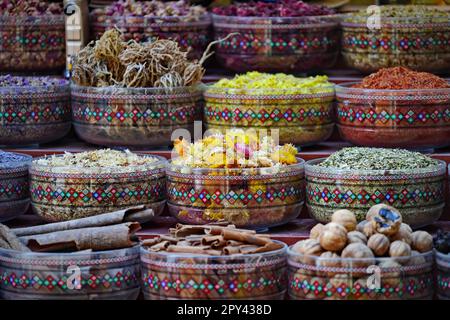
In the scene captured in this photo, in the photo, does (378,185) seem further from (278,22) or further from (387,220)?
(278,22)

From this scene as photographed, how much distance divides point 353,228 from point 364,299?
0.34 m

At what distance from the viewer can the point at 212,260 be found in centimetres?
450

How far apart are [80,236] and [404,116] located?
1.61 metres

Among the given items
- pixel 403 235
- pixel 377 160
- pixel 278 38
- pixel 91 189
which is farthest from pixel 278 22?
pixel 403 235

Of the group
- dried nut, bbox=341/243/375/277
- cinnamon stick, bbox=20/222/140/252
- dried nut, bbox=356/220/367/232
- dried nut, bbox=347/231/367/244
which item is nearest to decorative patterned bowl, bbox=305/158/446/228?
dried nut, bbox=356/220/367/232

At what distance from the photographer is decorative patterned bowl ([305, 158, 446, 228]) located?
16.4 ft

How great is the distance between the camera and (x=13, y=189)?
17.7 ft

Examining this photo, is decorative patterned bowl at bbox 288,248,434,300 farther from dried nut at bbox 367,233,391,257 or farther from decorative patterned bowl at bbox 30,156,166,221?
decorative patterned bowl at bbox 30,156,166,221

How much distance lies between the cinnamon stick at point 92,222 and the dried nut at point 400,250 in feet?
3.69

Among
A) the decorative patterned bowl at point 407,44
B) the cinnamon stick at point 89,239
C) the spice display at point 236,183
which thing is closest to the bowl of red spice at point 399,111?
the decorative patterned bowl at point 407,44

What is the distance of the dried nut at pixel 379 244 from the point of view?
4.51 meters

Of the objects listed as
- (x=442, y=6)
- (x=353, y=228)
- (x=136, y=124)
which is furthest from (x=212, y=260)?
(x=442, y=6)

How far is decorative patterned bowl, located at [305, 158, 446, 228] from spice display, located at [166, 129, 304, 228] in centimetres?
13

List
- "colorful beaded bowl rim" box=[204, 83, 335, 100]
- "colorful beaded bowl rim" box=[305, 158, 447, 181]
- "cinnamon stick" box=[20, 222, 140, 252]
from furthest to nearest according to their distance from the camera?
"colorful beaded bowl rim" box=[204, 83, 335, 100], "colorful beaded bowl rim" box=[305, 158, 447, 181], "cinnamon stick" box=[20, 222, 140, 252]
